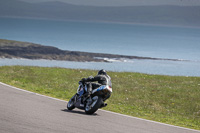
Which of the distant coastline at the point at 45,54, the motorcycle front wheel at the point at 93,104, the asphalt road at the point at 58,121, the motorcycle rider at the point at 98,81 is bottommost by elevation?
the asphalt road at the point at 58,121

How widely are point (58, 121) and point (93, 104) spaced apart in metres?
2.21

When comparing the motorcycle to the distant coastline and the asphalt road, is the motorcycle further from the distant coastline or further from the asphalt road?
the distant coastline

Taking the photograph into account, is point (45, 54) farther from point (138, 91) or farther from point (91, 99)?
point (91, 99)

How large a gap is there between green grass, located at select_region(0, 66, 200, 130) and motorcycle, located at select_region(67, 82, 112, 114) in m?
2.39

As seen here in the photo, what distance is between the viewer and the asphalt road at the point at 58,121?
10938 mm

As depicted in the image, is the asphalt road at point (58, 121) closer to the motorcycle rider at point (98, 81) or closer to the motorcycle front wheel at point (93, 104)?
the motorcycle front wheel at point (93, 104)

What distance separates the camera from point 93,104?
14.0 meters

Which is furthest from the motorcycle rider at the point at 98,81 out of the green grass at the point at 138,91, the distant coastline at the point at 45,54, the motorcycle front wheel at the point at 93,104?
the distant coastline at the point at 45,54

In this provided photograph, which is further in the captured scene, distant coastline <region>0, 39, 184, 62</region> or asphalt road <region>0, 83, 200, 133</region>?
distant coastline <region>0, 39, 184, 62</region>

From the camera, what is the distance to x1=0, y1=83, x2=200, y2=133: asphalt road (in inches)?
431

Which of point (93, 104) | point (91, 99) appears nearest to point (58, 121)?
point (93, 104)

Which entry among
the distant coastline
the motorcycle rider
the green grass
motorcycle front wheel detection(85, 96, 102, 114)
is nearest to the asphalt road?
motorcycle front wheel detection(85, 96, 102, 114)

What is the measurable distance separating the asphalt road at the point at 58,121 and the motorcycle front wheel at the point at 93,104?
21 cm

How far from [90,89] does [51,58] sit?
166135mm
